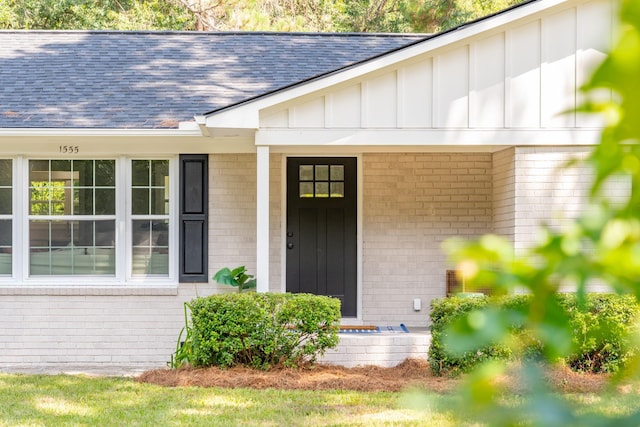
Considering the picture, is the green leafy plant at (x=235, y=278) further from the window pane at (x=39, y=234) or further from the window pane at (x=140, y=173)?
the window pane at (x=39, y=234)

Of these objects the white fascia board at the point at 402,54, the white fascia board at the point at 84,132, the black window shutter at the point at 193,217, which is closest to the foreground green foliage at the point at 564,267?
the white fascia board at the point at 402,54

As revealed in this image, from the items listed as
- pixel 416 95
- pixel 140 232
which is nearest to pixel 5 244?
pixel 140 232

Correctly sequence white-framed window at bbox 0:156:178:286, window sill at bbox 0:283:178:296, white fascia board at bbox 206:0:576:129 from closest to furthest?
white fascia board at bbox 206:0:576:129 → window sill at bbox 0:283:178:296 → white-framed window at bbox 0:156:178:286

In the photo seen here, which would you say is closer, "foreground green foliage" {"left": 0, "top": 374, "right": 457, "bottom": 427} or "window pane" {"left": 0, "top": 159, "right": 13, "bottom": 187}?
"foreground green foliage" {"left": 0, "top": 374, "right": 457, "bottom": 427}

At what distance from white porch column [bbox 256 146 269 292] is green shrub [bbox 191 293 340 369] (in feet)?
1.51

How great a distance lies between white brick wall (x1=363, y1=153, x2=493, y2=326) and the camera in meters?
10.3

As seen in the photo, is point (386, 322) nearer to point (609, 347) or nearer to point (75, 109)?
point (609, 347)

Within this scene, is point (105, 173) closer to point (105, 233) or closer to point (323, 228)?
point (105, 233)

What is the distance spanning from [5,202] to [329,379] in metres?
4.92

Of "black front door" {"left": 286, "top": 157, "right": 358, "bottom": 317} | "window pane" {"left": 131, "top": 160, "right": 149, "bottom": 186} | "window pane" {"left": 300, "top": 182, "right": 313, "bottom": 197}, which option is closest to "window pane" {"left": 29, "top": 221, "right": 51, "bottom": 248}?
"window pane" {"left": 131, "top": 160, "right": 149, "bottom": 186}

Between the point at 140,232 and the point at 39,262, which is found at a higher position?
the point at 140,232

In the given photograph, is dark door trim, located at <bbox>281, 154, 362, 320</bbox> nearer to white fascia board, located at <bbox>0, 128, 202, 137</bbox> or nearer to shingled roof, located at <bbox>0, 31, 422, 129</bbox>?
shingled roof, located at <bbox>0, 31, 422, 129</bbox>

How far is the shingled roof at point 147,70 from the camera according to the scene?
385 inches

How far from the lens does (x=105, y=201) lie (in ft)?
32.9
